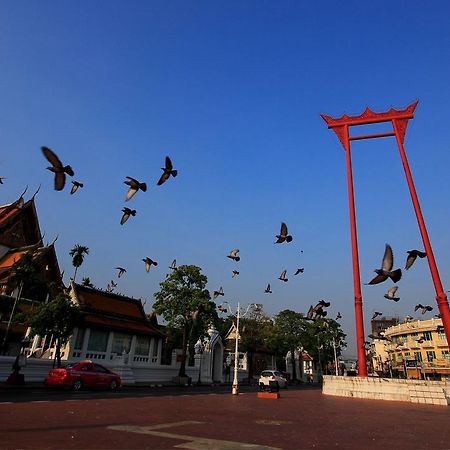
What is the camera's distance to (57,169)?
10.6 metres

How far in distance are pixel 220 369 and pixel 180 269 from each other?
1402 cm

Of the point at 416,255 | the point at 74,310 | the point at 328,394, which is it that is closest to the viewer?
the point at 416,255

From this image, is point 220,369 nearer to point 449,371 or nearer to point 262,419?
point 262,419

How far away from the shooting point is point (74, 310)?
82.7ft

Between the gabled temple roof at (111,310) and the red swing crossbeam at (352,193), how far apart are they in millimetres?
21075

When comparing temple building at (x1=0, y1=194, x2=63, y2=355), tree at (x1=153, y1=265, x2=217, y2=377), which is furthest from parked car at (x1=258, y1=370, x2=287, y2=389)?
temple building at (x1=0, y1=194, x2=63, y2=355)

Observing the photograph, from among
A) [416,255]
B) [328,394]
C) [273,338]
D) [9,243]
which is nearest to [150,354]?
[9,243]

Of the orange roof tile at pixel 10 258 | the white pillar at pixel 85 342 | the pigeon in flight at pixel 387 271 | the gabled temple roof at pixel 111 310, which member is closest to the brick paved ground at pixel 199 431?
the pigeon in flight at pixel 387 271

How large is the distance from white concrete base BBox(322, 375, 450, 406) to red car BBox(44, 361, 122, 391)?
43.6 ft

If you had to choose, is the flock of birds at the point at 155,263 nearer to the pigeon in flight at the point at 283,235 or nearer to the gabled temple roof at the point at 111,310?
the pigeon in flight at the point at 283,235

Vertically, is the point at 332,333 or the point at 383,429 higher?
the point at 332,333

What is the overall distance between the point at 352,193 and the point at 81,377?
70.6 ft

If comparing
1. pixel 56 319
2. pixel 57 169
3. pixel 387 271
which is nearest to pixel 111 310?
pixel 56 319

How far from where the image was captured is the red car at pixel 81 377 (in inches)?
773
